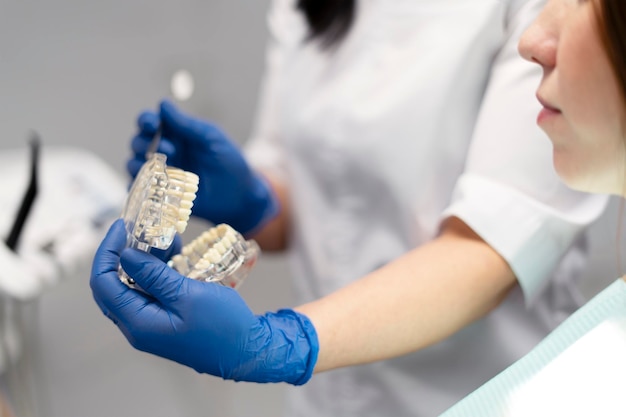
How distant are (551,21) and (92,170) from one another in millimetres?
1036

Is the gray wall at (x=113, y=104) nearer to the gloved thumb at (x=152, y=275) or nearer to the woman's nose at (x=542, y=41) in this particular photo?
the gloved thumb at (x=152, y=275)

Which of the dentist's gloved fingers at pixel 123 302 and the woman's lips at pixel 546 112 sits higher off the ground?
the woman's lips at pixel 546 112

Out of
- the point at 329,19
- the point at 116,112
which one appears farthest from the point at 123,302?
the point at 116,112

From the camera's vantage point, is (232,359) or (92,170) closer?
(232,359)

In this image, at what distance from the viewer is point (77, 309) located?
1.25m

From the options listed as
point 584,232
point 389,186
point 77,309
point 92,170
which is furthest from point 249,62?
point 584,232

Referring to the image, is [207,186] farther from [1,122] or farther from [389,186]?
[1,122]

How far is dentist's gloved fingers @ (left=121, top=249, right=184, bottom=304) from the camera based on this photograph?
1.85ft

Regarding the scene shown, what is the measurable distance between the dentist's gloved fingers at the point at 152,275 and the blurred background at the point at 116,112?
24 cm

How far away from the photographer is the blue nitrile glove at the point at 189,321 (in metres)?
0.57

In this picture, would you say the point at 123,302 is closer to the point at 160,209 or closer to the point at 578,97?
the point at 160,209

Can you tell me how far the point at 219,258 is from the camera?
2.04ft

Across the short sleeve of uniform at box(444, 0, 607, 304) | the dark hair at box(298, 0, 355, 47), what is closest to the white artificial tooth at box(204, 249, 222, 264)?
the short sleeve of uniform at box(444, 0, 607, 304)

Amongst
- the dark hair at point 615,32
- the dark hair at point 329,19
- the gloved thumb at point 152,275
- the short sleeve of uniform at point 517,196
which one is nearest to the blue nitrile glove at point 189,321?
the gloved thumb at point 152,275
